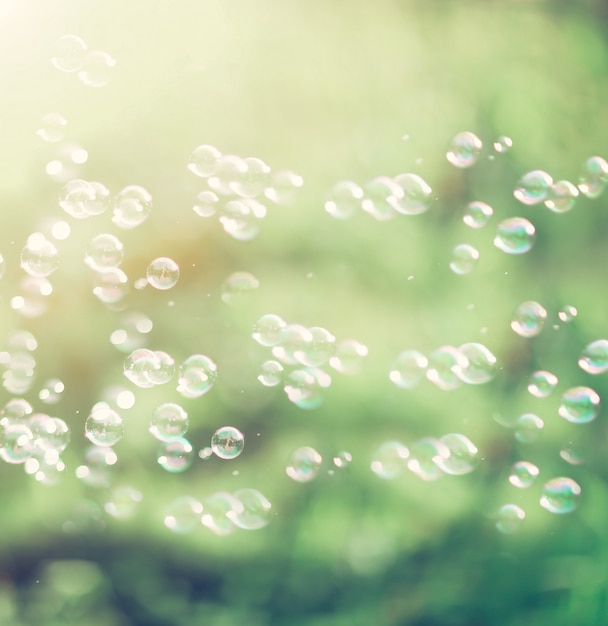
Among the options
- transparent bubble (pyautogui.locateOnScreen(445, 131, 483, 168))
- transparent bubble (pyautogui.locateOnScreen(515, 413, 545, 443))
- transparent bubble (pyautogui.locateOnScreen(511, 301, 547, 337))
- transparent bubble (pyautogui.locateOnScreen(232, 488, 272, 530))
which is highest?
transparent bubble (pyautogui.locateOnScreen(445, 131, 483, 168))

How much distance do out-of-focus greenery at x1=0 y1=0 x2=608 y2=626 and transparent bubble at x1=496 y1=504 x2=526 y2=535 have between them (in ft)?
0.07

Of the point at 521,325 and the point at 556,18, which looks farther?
the point at 556,18

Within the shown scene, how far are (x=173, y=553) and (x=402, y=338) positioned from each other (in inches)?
Answer: 20.7

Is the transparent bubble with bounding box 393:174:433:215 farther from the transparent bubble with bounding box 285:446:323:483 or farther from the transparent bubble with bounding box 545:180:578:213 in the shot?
the transparent bubble with bounding box 285:446:323:483

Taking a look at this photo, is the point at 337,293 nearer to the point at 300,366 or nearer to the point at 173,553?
the point at 300,366

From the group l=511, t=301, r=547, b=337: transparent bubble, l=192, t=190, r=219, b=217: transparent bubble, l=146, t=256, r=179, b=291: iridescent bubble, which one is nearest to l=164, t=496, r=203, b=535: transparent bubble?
l=146, t=256, r=179, b=291: iridescent bubble

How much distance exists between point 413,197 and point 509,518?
562 millimetres

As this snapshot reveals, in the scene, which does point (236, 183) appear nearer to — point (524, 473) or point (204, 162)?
point (204, 162)

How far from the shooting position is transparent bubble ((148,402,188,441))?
101 centimetres

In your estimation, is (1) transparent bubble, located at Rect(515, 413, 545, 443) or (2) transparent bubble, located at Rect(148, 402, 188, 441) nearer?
(2) transparent bubble, located at Rect(148, 402, 188, 441)

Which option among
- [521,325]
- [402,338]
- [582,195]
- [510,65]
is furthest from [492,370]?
[510,65]

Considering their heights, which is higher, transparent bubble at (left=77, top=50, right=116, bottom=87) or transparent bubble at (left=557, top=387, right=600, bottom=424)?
transparent bubble at (left=77, top=50, right=116, bottom=87)

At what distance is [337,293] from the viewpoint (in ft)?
4.15

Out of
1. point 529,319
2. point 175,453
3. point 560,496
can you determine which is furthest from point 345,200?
point 560,496
